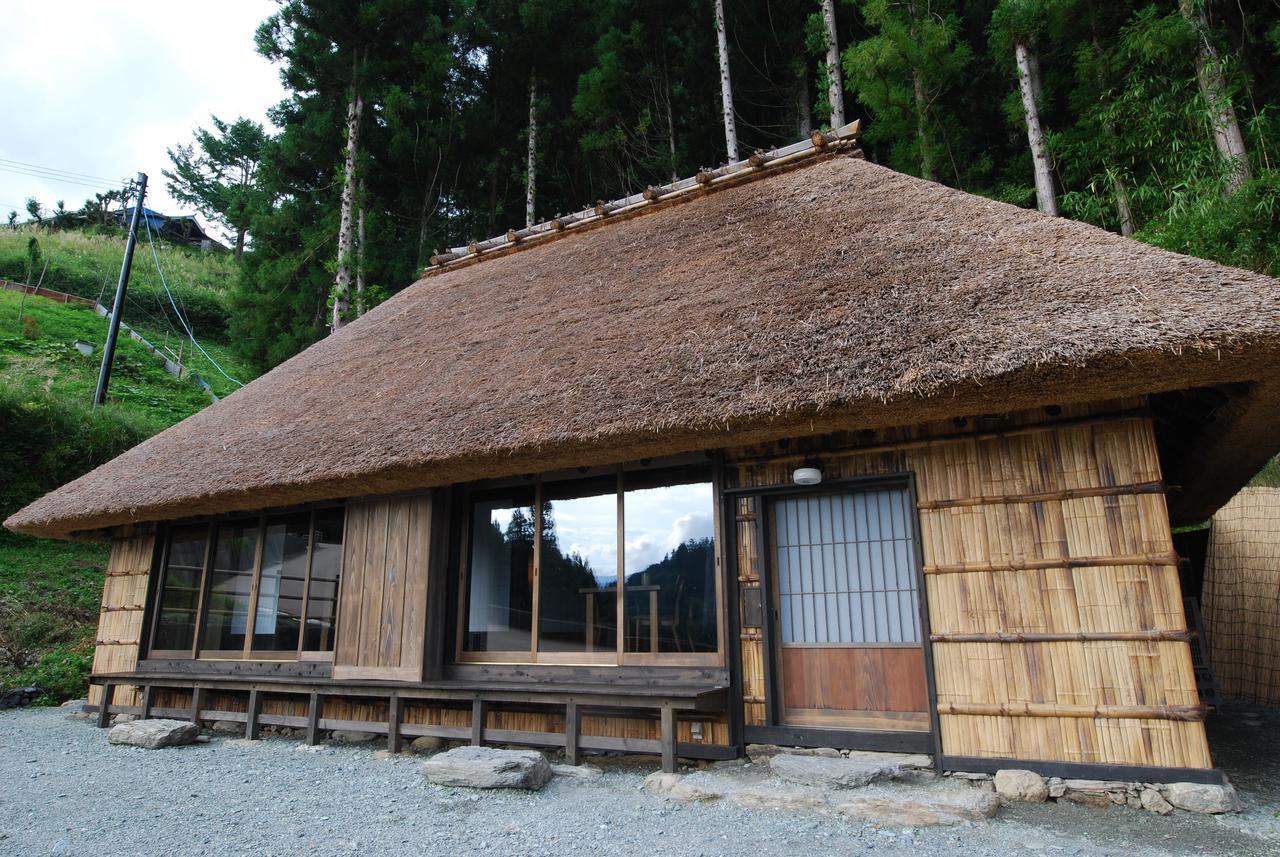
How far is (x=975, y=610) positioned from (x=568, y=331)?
3.53 m

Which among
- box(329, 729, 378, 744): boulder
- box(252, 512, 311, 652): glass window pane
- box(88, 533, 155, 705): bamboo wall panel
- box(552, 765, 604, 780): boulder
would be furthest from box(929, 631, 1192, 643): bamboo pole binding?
box(88, 533, 155, 705): bamboo wall panel

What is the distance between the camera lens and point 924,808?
10.6 ft

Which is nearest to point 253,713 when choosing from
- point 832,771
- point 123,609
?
point 123,609

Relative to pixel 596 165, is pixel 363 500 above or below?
below

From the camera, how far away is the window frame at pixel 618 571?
468 centimetres

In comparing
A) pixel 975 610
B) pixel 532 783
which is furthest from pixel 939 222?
pixel 532 783

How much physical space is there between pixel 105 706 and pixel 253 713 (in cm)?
199

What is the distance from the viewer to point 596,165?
1517cm

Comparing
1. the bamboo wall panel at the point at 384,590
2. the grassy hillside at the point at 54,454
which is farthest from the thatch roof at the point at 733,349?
the grassy hillside at the point at 54,454

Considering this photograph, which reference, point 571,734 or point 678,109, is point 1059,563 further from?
point 678,109

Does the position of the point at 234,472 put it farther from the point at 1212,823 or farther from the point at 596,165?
the point at 596,165

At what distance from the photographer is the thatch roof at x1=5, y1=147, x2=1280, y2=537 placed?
3.45m

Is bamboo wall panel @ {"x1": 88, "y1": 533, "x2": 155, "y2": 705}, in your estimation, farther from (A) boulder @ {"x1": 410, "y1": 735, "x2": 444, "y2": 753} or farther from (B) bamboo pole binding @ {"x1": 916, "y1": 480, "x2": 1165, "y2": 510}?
(B) bamboo pole binding @ {"x1": 916, "y1": 480, "x2": 1165, "y2": 510}

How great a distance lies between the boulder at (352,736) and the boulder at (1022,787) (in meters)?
4.49
